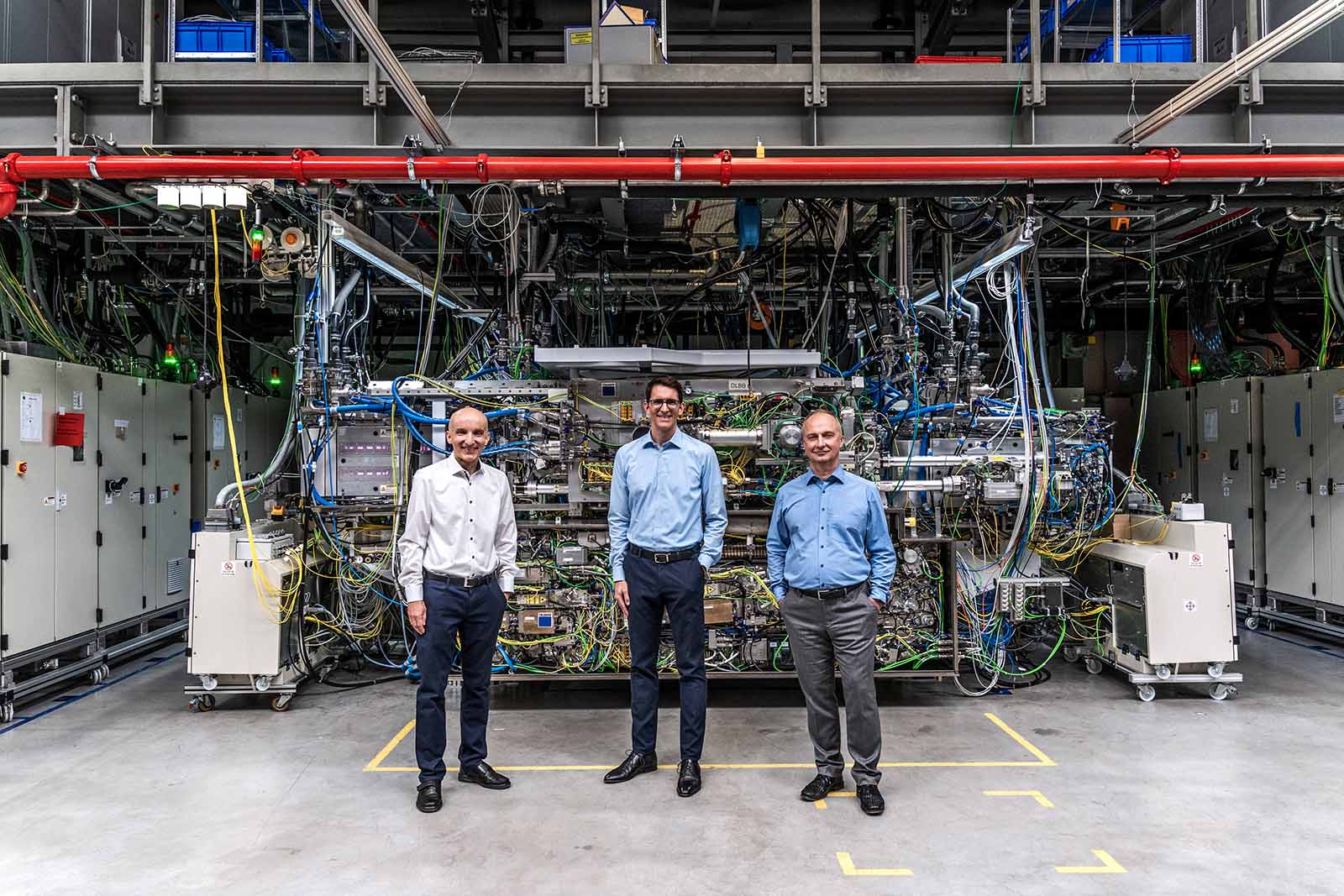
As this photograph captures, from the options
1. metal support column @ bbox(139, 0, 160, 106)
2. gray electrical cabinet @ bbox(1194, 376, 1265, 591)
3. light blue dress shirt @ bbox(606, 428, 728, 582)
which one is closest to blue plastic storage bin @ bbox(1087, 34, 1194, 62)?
light blue dress shirt @ bbox(606, 428, 728, 582)

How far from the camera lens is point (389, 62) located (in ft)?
10.6

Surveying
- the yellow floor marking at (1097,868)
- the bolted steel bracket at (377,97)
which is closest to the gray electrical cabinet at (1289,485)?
the yellow floor marking at (1097,868)

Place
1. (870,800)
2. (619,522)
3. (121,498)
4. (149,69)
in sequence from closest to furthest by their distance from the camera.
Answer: (870,800)
(619,522)
(149,69)
(121,498)

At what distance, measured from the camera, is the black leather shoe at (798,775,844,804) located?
3.25 meters

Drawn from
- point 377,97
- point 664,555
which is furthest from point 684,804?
point 377,97

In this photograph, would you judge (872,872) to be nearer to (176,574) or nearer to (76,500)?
(76,500)

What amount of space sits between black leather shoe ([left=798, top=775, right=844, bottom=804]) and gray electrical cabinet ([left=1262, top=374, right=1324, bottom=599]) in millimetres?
5380

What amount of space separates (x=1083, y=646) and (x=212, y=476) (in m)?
7.25

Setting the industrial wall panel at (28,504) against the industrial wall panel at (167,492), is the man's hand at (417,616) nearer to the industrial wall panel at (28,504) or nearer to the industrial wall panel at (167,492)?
the industrial wall panel at (28,504)

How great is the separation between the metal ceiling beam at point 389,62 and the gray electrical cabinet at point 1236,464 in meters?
7.07

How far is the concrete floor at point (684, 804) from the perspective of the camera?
2.71 meters

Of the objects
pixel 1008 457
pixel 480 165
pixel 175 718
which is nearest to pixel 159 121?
pixel 480 165

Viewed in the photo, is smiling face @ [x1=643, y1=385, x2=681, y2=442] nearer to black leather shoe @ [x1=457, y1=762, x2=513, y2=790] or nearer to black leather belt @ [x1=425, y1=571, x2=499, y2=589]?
black leather belt @ [x1=425, y1=571, x2=499, y2=589]

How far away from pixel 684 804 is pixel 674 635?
2.28ft
